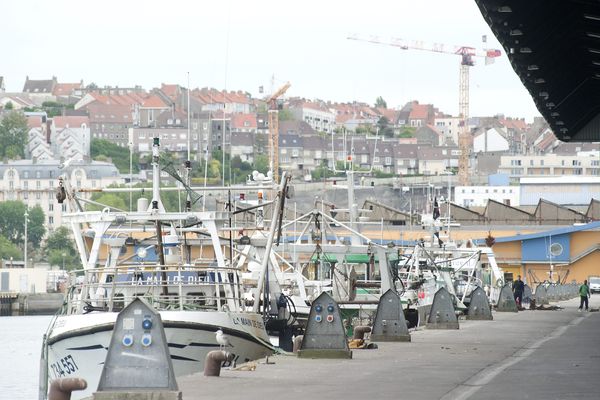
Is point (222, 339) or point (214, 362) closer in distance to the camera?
point (214, 362)

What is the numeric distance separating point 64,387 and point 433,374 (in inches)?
267

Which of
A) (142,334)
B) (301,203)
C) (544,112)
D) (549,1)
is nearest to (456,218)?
(301,203)

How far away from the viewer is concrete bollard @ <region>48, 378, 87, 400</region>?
17922 millimetres

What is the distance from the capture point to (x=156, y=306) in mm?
28734

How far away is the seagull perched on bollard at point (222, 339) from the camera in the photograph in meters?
25.6

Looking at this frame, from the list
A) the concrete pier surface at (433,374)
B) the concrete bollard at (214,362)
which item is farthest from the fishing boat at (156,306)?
the concrete bollard at (214,362)

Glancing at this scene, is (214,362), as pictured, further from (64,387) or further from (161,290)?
(161,290)

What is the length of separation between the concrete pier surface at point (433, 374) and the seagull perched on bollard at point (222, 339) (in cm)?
66

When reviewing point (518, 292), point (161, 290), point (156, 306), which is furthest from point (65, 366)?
point (518, 292)

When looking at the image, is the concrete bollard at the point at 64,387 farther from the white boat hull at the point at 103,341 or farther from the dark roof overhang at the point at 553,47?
the dark roof overhang at the point at 553,47

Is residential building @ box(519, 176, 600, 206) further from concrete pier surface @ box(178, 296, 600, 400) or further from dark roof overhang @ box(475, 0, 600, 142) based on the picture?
concrete pier surface @ box(178, 296, 600, 400)

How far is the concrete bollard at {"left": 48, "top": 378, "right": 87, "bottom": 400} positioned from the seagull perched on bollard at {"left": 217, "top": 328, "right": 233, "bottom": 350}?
294 inches

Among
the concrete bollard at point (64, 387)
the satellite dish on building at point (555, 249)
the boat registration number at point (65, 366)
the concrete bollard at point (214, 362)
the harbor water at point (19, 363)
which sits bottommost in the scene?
the harbor water at point (19, 363)

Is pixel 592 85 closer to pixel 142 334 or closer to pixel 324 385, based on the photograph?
pixel 324 385
